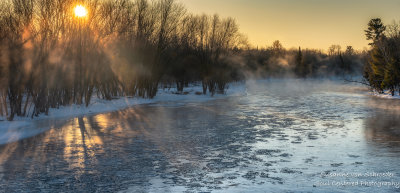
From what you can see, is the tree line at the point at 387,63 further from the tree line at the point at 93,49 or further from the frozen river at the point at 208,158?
the frozen river at the point at 208,158

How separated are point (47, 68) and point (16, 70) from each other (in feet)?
8.11

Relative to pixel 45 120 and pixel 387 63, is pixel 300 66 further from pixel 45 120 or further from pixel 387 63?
pixel 45 120

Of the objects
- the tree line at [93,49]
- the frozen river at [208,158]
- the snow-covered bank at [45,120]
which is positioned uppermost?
the tree line at [93,49]

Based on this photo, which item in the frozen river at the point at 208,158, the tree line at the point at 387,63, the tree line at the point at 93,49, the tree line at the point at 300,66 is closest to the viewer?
the frozen river at the point at 208,158

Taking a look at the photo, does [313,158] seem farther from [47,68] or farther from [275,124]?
[47,68]

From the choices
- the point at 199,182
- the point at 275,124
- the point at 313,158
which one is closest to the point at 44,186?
the point at 199,182

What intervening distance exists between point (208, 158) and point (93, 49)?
728 inches

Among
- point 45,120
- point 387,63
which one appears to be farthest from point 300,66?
point 45,120

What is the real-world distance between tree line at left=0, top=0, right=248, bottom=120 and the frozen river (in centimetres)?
422

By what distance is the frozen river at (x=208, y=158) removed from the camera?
749 centimetres

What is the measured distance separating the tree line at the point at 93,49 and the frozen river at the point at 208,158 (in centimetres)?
422

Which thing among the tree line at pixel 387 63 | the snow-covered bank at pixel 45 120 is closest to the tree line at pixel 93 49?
the snow-covered bank at pixel 45 120

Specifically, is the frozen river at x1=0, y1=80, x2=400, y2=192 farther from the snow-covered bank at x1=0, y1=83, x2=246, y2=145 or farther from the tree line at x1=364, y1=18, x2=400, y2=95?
the tree line at x1=364, y1=18, x2=400, y2=95

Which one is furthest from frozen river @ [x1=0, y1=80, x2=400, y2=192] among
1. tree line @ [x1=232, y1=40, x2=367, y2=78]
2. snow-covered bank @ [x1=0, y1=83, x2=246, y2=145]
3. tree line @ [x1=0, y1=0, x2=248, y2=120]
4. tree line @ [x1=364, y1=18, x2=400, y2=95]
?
tree line @ [x1=232, y1=40, x2=367, y2=78]
